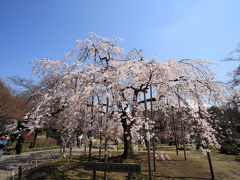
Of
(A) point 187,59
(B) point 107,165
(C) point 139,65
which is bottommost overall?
(B) point 107,165

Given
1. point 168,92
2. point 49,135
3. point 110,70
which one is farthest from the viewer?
point 49,135

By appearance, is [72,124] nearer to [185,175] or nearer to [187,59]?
[185,175]

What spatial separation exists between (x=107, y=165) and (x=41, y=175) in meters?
5.42

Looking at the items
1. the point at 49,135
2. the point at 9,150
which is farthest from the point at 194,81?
the point at 49,135

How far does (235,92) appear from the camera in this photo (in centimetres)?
925

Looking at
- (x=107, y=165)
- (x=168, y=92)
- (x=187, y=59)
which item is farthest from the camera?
(x=168, y=92)

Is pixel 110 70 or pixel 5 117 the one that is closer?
pixel 110 70

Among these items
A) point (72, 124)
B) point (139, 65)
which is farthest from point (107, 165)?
point (139, 65)

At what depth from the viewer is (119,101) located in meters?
8.99

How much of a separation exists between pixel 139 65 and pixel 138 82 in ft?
3.82

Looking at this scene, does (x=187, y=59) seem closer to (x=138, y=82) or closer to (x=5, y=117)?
(x=138, y=82)

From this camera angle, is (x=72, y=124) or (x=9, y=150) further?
(x=9, y=150)

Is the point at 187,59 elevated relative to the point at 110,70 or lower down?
elevated

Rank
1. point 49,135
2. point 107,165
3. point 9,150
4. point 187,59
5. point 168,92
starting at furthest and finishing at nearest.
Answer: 1. point 49,135
2. point 9,150
3. point 168,92
4. point 187,59
5. point 107,165
